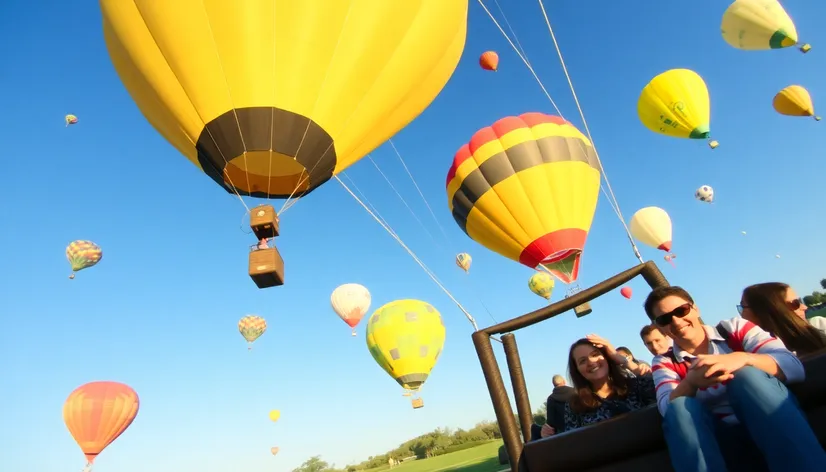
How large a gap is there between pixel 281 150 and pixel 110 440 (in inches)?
792

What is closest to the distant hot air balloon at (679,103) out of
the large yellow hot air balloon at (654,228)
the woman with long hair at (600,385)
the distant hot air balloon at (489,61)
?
the large yellow hot air balloon at (654,228)

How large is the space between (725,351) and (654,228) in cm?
1571

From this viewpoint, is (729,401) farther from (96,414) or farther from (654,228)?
(96,414)

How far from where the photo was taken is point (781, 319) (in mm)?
2156

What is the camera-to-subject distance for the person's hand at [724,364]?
173cm

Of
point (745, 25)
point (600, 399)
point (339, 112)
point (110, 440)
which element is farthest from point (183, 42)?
point (110, 440)

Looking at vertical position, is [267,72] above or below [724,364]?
above

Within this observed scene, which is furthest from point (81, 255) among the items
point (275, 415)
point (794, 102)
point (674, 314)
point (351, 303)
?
point (794, 102)

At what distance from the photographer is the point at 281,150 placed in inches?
255

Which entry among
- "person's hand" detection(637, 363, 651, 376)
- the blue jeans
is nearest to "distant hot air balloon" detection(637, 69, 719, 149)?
"person's hand" detection(637, 363, 651, 376)

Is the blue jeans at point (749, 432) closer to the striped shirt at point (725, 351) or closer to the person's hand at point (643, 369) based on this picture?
the striped shirt at point (725, 351)

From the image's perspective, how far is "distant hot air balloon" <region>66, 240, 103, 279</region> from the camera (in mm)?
20281

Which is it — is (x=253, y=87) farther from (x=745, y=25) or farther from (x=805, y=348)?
(x=745, y=25)

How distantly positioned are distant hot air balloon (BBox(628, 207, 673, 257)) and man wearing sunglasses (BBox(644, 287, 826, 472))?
1555 cm
